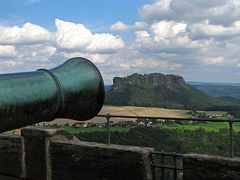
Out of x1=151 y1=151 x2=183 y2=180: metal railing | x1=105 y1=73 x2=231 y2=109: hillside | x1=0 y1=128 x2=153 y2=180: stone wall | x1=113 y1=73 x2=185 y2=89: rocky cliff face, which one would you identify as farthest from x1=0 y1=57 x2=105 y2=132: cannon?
x1=113 y1=73 x2=185 y2=89: rocky cliff face

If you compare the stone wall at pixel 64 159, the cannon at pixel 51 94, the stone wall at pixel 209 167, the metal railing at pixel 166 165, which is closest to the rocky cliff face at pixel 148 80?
the stone wall at pixel 64 159

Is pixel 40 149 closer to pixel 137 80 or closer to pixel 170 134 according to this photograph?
pixel 170 134

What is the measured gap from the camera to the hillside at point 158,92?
6338 centimetres

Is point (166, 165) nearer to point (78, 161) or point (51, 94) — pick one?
point (78, 161)

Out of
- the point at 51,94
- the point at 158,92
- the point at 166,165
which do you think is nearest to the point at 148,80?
the point at 158,92

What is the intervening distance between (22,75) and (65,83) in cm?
32

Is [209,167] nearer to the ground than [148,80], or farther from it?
nearer to the ground

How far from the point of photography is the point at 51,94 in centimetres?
277

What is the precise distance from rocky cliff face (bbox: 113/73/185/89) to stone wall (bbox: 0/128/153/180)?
61274 millimetres

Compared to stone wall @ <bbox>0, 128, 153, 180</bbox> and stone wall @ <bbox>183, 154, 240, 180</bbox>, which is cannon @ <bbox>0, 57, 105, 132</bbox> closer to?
stone wall @ <bbox>183, 154, 240, 180</bbox>

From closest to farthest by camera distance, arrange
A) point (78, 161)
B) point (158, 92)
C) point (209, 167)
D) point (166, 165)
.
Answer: point (209, 167) → point (166, 165) → point (78, 161) → point (158, 92)

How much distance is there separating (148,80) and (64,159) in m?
73.7

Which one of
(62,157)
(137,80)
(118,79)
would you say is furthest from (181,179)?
(137,80)

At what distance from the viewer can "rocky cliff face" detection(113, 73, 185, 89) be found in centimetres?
7094
